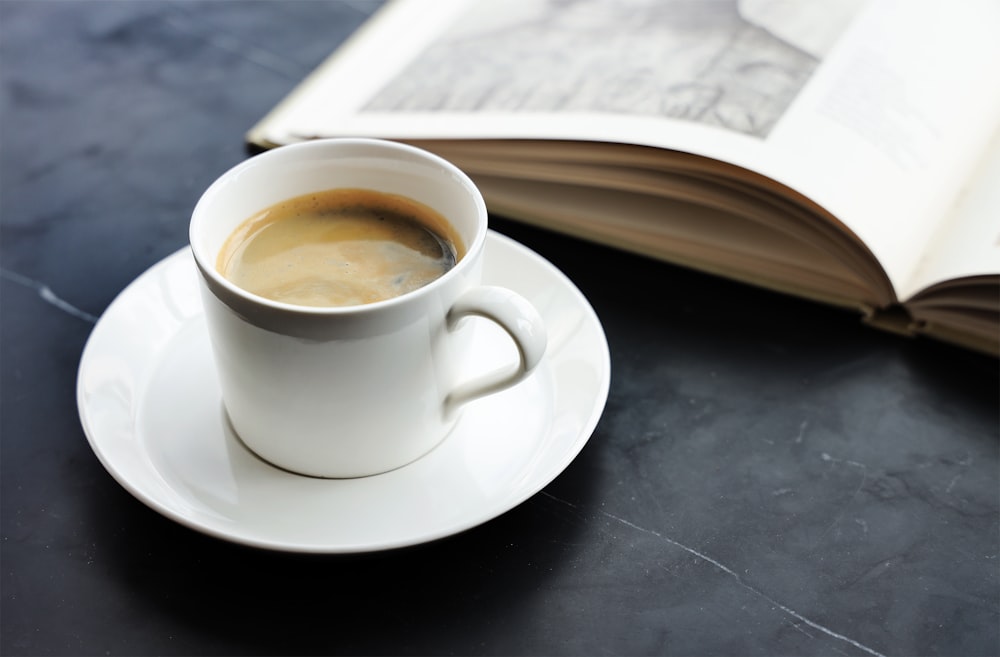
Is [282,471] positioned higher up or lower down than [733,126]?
lower down

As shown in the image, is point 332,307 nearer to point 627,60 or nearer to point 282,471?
point 282,471

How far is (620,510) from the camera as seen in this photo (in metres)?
0.66

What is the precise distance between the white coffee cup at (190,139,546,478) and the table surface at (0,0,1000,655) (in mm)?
77

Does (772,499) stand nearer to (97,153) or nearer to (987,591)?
(987,591)

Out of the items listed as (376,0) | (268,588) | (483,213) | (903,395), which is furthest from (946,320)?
(376,0)

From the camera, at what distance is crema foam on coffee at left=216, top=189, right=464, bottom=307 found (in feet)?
2.10

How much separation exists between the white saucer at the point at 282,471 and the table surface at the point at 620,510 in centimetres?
3

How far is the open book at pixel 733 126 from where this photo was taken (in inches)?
31.5

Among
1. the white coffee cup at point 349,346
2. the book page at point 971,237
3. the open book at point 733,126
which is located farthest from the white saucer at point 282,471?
the book page at point 971,237

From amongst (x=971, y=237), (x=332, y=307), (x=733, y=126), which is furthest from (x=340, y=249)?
(x=971, y=237)

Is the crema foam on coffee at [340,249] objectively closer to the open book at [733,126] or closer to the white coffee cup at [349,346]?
the white coffee cup at [349,346]

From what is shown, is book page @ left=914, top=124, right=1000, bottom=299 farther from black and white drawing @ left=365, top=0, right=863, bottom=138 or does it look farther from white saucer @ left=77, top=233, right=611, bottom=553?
white saucer @ left=77, top=233, right=611, bottom=553

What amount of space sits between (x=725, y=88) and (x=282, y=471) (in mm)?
556

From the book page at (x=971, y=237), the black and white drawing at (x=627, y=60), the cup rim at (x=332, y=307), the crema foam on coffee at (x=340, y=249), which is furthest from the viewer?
the black and white drawing at (x=627, y=60)
